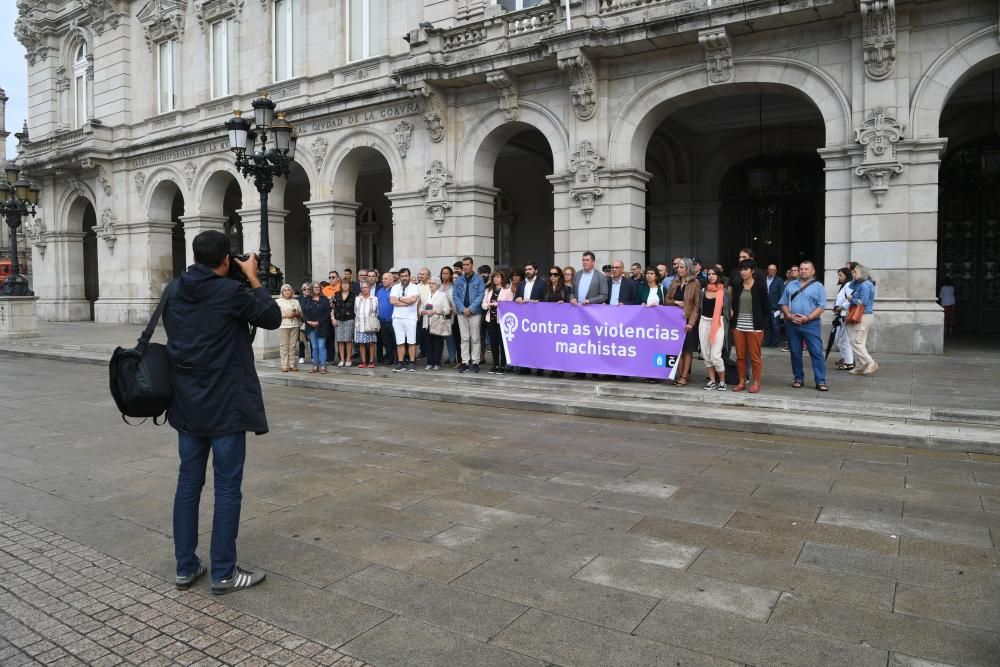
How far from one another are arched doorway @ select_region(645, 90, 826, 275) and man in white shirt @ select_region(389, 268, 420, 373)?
11011 mm

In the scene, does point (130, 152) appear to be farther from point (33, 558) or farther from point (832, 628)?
point (832, 628)

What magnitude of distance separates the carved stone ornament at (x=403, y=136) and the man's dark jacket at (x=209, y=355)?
16178 mm

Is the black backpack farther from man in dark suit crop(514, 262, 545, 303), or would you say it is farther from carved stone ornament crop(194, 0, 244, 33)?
carved stone ornament crop(194, 0, 244, 33)

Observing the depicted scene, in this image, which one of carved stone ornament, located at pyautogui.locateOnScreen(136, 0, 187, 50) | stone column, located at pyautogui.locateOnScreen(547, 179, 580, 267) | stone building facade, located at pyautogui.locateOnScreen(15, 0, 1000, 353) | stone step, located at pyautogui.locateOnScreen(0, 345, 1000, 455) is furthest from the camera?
carved stone ornament, located at pyautogui.locateOnScreen(136, 0, 187, 50)

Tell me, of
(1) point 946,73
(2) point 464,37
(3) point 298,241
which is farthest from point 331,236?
(1) point 946,73

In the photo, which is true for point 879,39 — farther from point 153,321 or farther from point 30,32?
point 30,32

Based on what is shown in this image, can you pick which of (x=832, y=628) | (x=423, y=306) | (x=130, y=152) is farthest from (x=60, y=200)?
(x=832, y=628)

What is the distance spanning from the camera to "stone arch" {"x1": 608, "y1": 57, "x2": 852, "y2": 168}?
14.2m

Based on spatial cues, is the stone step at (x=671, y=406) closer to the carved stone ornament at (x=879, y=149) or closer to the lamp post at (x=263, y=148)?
the lamp post at (x=263, y=148)

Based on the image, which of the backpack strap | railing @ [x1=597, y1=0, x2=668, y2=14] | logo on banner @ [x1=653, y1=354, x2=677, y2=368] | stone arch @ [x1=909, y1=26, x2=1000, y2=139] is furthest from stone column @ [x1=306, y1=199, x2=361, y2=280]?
the backpack strap

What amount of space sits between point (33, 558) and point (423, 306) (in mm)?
8721

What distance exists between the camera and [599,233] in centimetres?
1656

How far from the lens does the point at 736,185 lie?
22.4m

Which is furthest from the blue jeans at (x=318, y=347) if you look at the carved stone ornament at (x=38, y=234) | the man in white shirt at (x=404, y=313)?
the carved stone ornament at (x=38, y=234)
